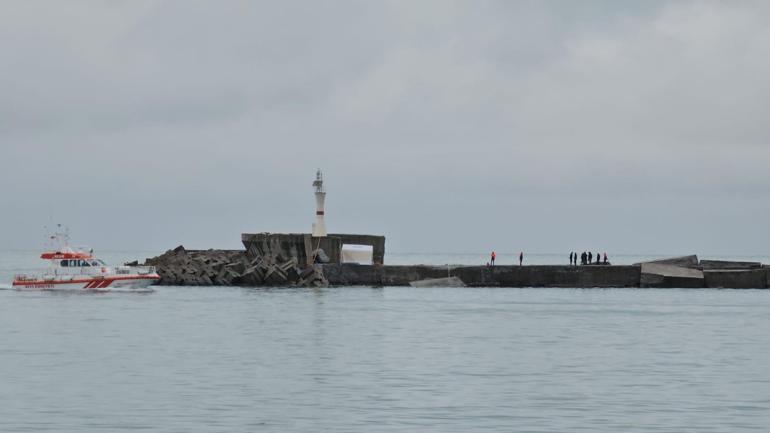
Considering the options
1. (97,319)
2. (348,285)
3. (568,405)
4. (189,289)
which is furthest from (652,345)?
(189,289)

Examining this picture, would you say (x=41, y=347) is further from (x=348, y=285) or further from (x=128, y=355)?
(x=348, y=285)

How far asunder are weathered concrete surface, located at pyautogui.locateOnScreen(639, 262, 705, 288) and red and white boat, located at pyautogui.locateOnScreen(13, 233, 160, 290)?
2672 centimetres

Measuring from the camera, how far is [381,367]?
1255 inches

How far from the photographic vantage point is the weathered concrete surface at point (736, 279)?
67.9 meters

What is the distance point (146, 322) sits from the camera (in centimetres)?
4684

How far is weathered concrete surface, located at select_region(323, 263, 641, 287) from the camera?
6575cm

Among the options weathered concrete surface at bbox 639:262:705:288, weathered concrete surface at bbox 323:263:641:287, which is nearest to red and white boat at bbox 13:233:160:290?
weathered concrete surface at bbox 323:263:641:287

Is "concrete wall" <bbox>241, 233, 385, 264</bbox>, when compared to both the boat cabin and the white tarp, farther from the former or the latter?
the boat cabin

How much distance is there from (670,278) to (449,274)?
12.4 metres

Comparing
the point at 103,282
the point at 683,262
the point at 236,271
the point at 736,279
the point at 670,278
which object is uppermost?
the point at 683,262

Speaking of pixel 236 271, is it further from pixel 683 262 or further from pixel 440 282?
pixel 683 262

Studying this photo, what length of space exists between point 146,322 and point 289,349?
11681 mm

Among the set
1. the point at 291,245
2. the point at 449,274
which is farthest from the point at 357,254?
the point at 449,274

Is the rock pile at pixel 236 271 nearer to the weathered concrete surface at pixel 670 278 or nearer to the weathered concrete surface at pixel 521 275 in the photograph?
the weathered concrete surface at pixel 521 275
